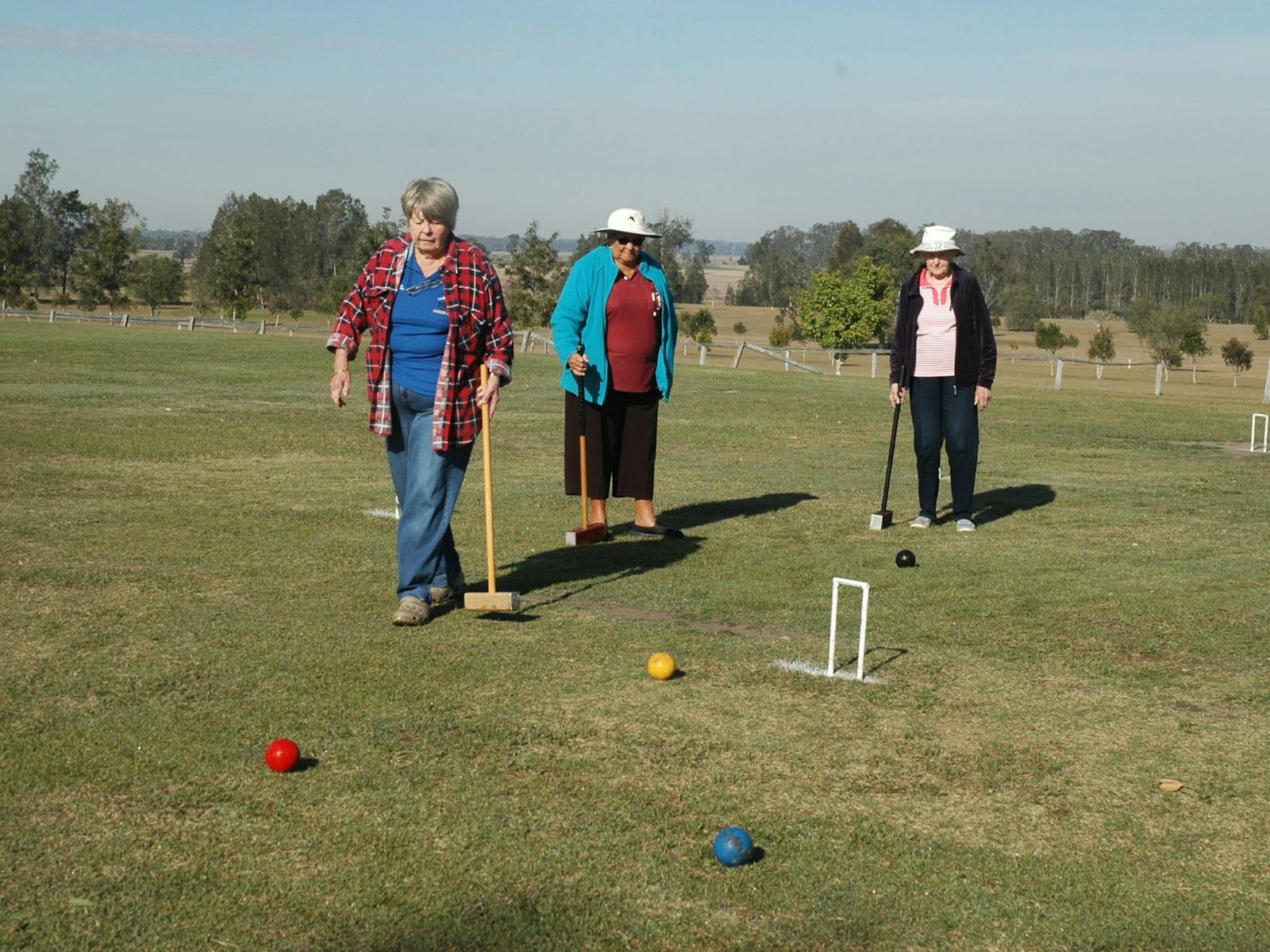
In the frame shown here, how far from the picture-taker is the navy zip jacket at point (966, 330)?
10734 mm

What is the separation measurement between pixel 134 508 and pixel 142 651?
457 centimetres

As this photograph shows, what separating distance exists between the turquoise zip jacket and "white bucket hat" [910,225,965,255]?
6.42ft

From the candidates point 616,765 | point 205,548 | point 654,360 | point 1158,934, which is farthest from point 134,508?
point 1158,934

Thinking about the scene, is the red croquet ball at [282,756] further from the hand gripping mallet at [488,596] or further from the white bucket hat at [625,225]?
the white bucket hat at [625,225]

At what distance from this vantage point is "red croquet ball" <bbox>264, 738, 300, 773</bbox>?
4.98 metres

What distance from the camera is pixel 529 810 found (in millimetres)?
4707

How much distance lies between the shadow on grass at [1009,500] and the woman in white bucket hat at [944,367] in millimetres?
568

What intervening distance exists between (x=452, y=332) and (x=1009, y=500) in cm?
Answer: 664

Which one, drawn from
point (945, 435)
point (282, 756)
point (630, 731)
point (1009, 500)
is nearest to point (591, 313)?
point (945, 435)

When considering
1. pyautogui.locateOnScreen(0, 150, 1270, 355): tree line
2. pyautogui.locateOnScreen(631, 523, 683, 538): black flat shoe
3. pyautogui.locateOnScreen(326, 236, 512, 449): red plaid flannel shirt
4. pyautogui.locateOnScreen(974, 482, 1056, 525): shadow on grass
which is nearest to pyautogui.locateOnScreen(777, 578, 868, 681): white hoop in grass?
pyautogui.locateOnScreen(326, 236, 512, 449): red plaid flannel shirt

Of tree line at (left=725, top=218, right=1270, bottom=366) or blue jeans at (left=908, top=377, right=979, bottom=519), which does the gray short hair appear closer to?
blue jeans at (left=908, top=377, right=979, bottom=519)

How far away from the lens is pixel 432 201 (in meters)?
7.21

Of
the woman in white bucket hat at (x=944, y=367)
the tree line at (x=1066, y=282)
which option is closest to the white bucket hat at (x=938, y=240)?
the woman in white bucket hat at (x=944, y=367)

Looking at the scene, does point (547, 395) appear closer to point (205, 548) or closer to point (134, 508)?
point (134, 508)
